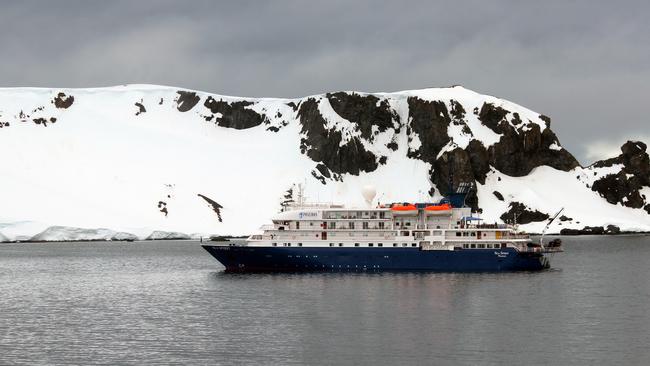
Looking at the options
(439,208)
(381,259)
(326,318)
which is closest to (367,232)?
(381,259)

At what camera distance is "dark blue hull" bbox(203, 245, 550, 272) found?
9775 centimetres

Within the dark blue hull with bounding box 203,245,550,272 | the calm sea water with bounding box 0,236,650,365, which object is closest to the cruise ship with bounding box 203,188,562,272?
the dark blue hull with bounding box 203,245,550,272

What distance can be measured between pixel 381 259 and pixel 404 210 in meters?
6.08

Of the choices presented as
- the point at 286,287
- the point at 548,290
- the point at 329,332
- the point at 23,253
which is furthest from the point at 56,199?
the point at 329,332

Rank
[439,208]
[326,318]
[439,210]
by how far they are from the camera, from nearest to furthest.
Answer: [326,318]
[439,210]
[439,208]

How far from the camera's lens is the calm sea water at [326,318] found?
166ft

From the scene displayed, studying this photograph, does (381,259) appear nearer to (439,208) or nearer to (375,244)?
(375,244)

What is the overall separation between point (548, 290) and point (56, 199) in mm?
136832

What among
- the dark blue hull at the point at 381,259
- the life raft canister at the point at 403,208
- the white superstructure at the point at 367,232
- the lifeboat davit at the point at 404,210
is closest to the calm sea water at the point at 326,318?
the dark blue hull at the point at 381,259

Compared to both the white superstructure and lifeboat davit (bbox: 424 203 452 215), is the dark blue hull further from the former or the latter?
lifeboat davit (bbox: 424 203 452 215)

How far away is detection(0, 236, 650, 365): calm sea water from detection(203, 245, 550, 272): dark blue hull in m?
2.37

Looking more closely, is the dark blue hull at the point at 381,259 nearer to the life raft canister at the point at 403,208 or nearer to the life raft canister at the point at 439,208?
the life raft canister at the point at 403,208

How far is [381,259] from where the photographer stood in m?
98.2

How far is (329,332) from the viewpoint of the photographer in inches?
2267
